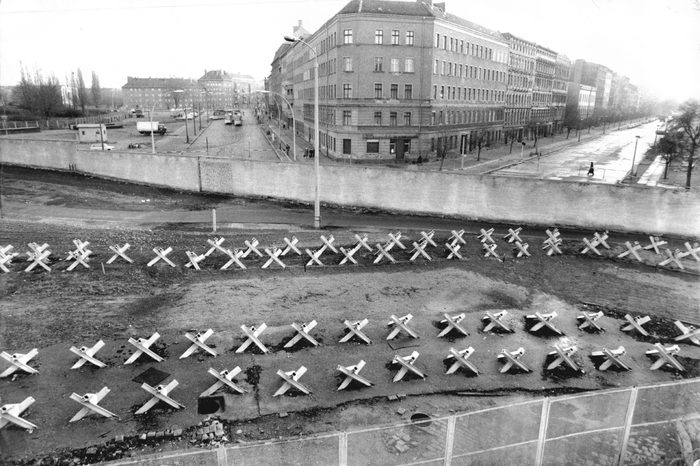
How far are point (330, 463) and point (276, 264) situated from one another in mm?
11358

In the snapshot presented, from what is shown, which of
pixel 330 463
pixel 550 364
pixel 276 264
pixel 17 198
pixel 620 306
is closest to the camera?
pixel 330 463

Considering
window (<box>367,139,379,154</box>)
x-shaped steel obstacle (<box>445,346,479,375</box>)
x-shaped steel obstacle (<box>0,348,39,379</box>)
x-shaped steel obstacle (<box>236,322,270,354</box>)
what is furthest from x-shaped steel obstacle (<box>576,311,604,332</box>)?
window (<box>367,139,379,154</box>)

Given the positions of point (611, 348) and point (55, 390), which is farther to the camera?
point (611, 348)

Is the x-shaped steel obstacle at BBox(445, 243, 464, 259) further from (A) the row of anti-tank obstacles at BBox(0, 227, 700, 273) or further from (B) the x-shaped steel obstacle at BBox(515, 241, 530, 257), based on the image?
(B) the x-shaped steel obstacle at BBox(515, 241, 530, 257)

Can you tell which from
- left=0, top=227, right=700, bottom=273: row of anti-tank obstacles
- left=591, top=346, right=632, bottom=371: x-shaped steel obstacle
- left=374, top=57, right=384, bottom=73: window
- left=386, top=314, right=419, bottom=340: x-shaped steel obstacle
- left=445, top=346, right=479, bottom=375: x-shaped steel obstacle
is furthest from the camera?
left=374, top=57, right=384, bottom=73: window

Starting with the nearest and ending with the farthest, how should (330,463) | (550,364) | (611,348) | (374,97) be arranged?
(330,463) < (550,364) < (611,348) < (374,97)

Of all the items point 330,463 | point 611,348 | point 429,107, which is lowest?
point 611,348

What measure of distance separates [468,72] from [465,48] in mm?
3262

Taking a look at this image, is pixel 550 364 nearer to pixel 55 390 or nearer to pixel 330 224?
pixel 55 390

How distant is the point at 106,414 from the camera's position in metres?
9.06

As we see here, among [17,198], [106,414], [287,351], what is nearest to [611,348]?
[287,351]

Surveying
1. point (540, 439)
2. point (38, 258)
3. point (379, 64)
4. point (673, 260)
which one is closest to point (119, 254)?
point (38, 258)

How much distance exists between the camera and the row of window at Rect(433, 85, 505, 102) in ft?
187

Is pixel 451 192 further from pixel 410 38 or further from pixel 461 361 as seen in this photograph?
pixel 410 38
